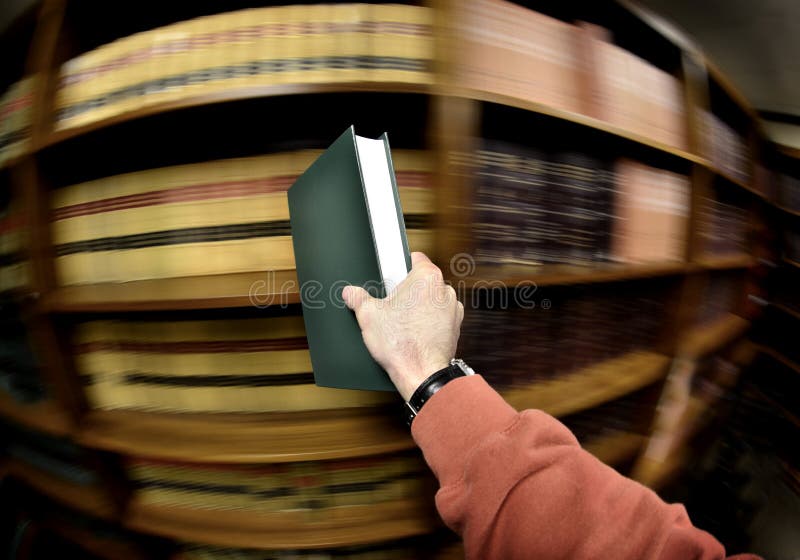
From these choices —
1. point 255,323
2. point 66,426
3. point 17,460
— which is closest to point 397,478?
point 255,323

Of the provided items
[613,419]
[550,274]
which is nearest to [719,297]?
[613,419]

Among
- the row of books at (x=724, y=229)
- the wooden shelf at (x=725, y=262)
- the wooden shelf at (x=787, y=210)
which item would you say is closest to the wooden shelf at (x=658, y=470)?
the wooden shelf at (x=725, y=262)

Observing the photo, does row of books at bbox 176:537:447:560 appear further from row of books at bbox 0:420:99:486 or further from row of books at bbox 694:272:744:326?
row of books at bbox 694:272:744:326

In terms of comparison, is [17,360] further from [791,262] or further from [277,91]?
[791,262]

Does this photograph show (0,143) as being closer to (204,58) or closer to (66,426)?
(204,58)

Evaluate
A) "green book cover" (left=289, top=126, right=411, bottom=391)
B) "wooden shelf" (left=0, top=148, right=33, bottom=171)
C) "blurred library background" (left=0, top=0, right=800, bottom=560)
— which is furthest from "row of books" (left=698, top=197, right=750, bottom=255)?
"wooden shelf" (left=0, top=148, right=33, bottom=171)

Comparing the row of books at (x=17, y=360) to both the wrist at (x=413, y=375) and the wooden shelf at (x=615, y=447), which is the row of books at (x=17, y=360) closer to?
the wrist at (x=413, y=375)

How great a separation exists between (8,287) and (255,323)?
2.72 feet

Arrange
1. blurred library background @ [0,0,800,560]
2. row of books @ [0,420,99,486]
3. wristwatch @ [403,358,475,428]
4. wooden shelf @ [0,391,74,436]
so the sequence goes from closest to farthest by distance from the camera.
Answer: wristwatch @ [403,358,475,428] < blurred library background @ [0,0,800,560] < wooden shelf @ [0,391,74,436] < row of books @ [0,420,99,486]

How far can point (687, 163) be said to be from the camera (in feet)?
3.75

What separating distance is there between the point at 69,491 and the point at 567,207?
173cm

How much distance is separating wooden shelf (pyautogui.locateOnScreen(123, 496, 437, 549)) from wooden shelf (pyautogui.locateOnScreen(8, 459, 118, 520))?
8 centimetres

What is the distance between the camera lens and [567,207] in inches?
36.6

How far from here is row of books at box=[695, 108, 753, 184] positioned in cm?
135
